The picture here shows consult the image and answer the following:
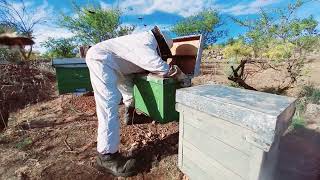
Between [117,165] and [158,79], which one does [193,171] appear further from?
[158,79]

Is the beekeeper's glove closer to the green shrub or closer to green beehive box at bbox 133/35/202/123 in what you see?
green beehive box at bbox 133/35/202/123

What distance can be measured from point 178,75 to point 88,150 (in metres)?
1.50

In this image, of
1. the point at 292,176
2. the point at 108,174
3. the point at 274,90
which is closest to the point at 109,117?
the point at 108,174

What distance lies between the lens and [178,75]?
116 inches

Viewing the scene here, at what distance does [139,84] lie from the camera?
3457 millimetres

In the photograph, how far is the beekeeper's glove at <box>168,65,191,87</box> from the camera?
2905 millimetres

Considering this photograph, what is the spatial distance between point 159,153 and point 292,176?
58.3 inches

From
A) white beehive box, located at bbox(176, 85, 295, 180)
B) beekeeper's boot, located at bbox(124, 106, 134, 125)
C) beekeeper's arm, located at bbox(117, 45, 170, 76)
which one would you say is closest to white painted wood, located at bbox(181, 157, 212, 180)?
white beehive box, located at bbox(176, 85, 295, 180)

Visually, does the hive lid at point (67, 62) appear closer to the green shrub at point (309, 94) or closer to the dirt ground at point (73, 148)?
the dirt ground at point (73, 148)

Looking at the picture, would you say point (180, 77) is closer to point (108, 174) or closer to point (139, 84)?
point (139, 84)

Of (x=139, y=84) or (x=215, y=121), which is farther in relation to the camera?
(x=139, y=84)

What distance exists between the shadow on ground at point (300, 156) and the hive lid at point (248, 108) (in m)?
1.10

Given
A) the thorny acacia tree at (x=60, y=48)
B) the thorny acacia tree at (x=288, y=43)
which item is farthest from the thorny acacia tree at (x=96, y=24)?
the thorny acacia tree at (x=288, y=43)

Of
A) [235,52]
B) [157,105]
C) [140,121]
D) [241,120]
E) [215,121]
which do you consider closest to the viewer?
[241,120]
